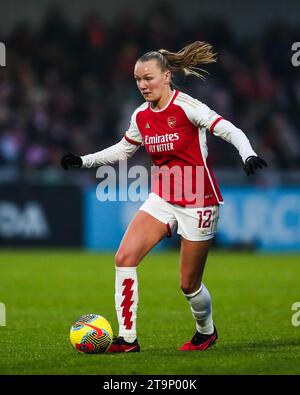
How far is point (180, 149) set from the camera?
7.45 metres

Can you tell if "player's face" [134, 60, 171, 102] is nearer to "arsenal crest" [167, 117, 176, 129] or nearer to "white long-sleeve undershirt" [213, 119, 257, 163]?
"arsenal crest" [167, 117, 176, 129]

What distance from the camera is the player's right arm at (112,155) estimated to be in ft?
25.6

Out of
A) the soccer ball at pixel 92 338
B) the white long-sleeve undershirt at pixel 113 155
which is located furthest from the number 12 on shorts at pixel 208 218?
the soccer ball at pixel 92 338

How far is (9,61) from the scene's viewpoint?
21.0 metres

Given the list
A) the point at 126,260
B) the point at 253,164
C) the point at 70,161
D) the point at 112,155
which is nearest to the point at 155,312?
the point at 112,155

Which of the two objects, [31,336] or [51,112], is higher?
[51,112]

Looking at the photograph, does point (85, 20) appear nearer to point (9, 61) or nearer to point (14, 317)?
point (9, 61)

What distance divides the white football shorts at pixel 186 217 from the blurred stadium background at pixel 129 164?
3.00ft

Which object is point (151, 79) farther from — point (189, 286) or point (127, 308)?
point (127, 308)

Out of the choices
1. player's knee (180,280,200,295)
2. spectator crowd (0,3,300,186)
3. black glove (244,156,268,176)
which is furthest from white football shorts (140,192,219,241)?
spectator crowd (0,3,300,186)

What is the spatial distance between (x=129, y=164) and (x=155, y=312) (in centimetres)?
849

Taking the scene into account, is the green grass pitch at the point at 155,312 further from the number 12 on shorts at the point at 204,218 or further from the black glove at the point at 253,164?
the black glove at the point at 253,164
